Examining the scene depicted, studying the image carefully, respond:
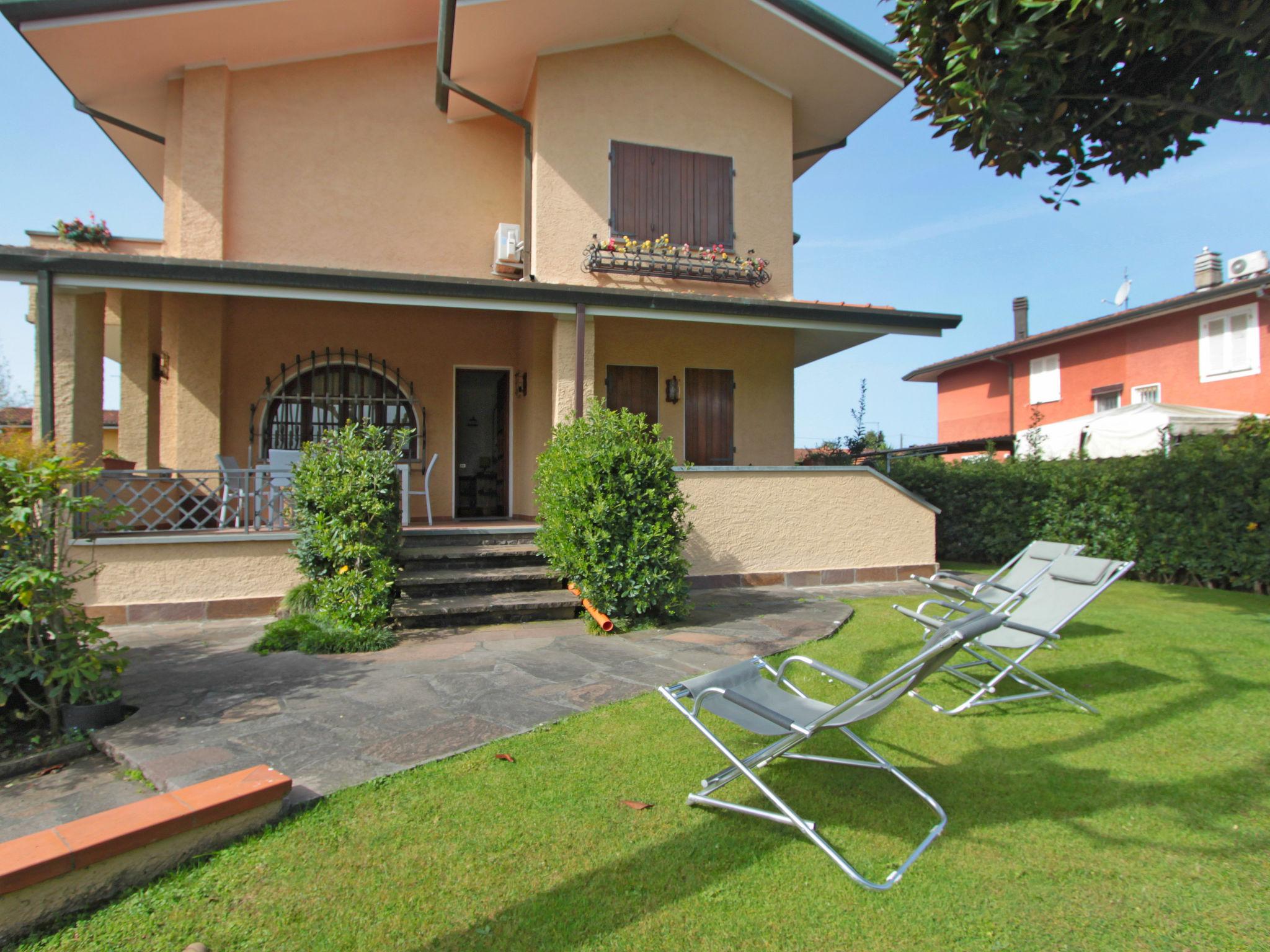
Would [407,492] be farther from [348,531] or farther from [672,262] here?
[672,262]

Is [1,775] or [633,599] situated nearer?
[1,775]

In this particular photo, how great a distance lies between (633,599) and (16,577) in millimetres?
4149

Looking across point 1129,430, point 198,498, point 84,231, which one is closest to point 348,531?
point 198,498

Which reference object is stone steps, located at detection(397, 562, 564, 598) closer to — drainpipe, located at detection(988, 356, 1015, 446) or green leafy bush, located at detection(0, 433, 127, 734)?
green leafy bush, located at detection(0, 433, 127, 734)

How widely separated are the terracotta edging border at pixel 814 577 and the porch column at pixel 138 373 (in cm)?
707

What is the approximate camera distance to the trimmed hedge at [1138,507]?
859 centimetres

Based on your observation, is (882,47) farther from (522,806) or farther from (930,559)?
(522,806)

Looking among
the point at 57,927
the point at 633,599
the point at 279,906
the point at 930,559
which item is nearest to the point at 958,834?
the point at 279,906

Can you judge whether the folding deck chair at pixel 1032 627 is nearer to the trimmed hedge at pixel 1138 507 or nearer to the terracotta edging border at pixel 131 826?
the terracotta edging border at pixel 131 826

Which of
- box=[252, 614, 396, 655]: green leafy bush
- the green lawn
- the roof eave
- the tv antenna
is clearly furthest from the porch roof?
the tv antenna

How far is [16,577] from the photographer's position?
3.53 metres

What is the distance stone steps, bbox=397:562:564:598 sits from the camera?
696cm

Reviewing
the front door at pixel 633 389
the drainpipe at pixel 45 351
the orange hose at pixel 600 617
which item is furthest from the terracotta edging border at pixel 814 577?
the drainpipe at pixel 45 351

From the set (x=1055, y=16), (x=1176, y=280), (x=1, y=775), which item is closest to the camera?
(x=1, y=775)
